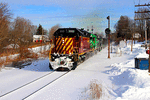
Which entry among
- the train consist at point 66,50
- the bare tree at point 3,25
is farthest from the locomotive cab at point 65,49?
the bare tree at point 3,25

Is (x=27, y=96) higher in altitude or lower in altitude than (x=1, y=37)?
lower

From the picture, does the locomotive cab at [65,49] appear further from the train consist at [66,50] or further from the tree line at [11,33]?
the tree line at [11,33]

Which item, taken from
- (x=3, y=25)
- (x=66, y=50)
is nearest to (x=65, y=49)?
(x=66, y=50)

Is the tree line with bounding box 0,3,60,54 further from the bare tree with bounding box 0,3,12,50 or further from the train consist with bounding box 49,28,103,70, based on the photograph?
the train consist with bounding box 49,28,103,70

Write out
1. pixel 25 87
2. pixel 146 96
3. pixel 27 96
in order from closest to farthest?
pixel 146 96
pixel 27 96
pixel 25 87

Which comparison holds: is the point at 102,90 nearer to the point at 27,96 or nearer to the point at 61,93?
the point at 61,93

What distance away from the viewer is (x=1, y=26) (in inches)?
646

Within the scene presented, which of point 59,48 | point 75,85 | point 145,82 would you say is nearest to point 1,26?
point 59,48

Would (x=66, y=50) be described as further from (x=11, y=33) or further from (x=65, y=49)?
(x=11, y=33)

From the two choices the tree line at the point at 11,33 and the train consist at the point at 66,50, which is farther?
the tree line at the point at 11,33

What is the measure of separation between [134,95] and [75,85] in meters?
2.90

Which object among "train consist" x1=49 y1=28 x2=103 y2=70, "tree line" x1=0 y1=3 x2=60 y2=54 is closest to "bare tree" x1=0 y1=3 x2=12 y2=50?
"tree line" x1=0 y1=3 x2=60 y2=54

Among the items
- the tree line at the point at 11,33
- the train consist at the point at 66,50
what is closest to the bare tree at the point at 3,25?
the tree line at the point at 11,33

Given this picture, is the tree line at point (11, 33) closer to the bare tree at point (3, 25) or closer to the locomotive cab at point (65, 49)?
the bare tree at point (3, 25)
